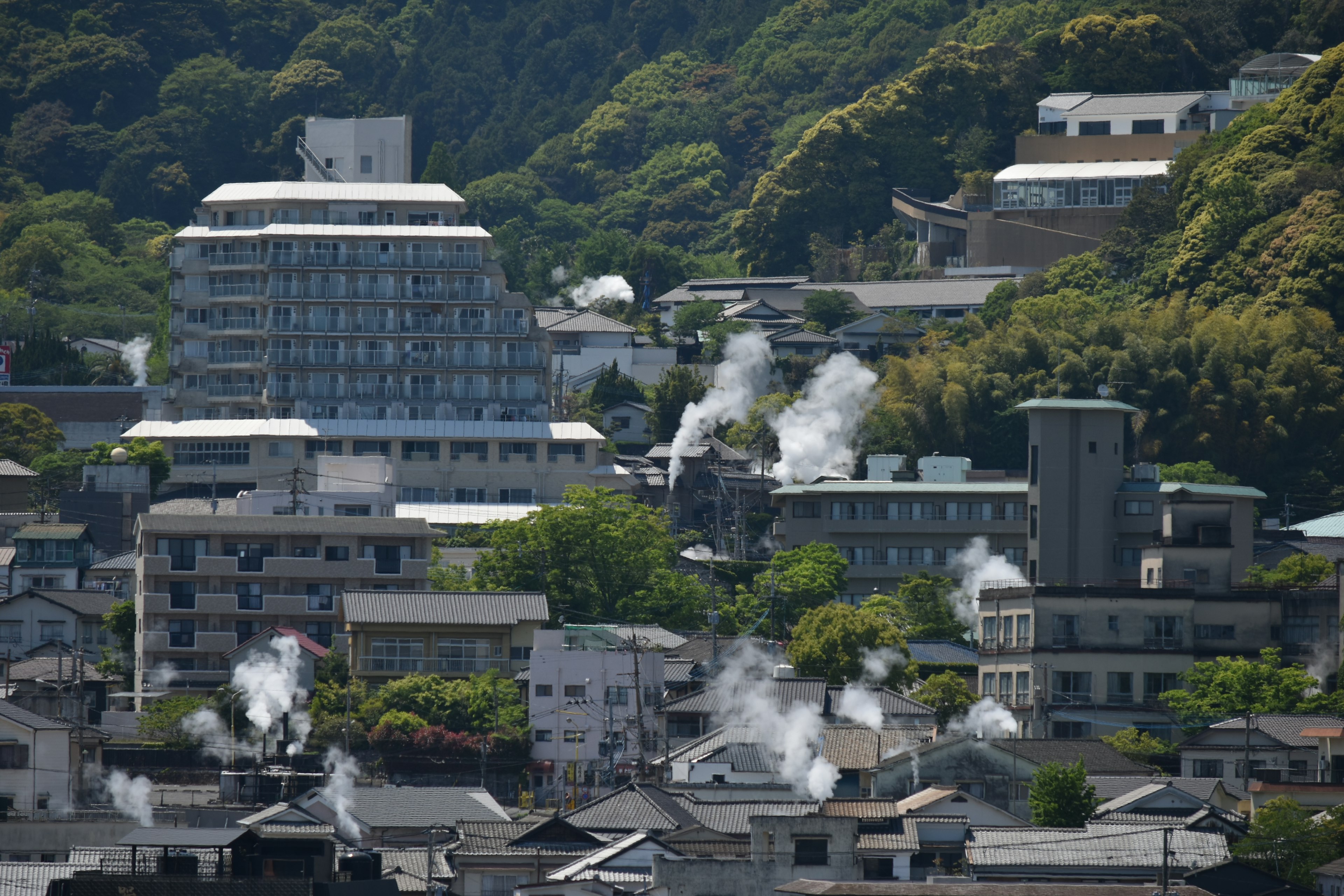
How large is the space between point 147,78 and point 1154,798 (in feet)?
383

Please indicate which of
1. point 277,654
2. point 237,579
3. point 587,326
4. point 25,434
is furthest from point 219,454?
point 277,654

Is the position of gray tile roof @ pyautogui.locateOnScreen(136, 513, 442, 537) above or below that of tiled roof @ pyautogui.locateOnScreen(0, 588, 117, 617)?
above

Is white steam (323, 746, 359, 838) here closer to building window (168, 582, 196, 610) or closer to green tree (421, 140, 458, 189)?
building window (168, 582, 196, 610)

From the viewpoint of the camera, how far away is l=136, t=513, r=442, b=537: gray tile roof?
2707 inches

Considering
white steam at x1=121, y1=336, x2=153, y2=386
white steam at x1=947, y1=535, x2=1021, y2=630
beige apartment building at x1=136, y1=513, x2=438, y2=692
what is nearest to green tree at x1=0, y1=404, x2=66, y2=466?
white steam at x1=121, y1=336, x2=153, y2=386

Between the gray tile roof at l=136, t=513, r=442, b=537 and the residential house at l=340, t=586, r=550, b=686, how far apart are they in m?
4.91

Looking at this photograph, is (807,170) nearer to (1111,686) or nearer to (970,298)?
(970,298)

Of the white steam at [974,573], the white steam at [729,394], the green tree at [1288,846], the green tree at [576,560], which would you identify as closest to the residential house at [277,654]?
the green tree at [576,560]

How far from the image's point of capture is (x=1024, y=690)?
199 feet

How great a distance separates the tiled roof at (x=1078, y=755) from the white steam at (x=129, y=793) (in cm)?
1875

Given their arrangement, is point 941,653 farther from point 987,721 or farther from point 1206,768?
point 1206,768

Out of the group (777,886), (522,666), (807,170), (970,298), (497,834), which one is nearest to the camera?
(777,886)

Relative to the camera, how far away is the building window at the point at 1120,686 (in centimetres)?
6031

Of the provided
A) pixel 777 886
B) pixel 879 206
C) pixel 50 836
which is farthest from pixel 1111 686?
pixel 879 206
